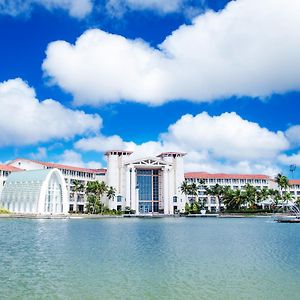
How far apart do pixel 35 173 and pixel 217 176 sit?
79.1 meters

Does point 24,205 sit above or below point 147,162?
below

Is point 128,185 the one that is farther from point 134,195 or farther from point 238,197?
point 238,197

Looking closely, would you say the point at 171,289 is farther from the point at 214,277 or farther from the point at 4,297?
the point at 4,297

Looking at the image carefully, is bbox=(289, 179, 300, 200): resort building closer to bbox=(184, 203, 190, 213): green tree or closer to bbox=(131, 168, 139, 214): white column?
bbox=(184, 203, 190, 213): green tree

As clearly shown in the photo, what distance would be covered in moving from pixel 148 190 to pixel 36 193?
49463 millimetres

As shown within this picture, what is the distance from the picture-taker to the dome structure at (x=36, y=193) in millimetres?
119438

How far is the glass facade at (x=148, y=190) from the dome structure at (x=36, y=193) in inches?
1481

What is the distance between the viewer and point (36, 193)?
120m

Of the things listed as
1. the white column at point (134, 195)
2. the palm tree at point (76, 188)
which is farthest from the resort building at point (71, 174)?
the white column at point (134, 195)

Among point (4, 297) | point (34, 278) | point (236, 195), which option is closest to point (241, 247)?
point (34, 278)

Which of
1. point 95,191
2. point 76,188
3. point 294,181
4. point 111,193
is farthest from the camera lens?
point 294,181

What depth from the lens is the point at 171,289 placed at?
21.0m

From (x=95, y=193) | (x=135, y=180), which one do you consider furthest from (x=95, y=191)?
(x=135, y=180)

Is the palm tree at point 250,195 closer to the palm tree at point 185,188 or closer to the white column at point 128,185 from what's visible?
the palm tree at point 185,188
